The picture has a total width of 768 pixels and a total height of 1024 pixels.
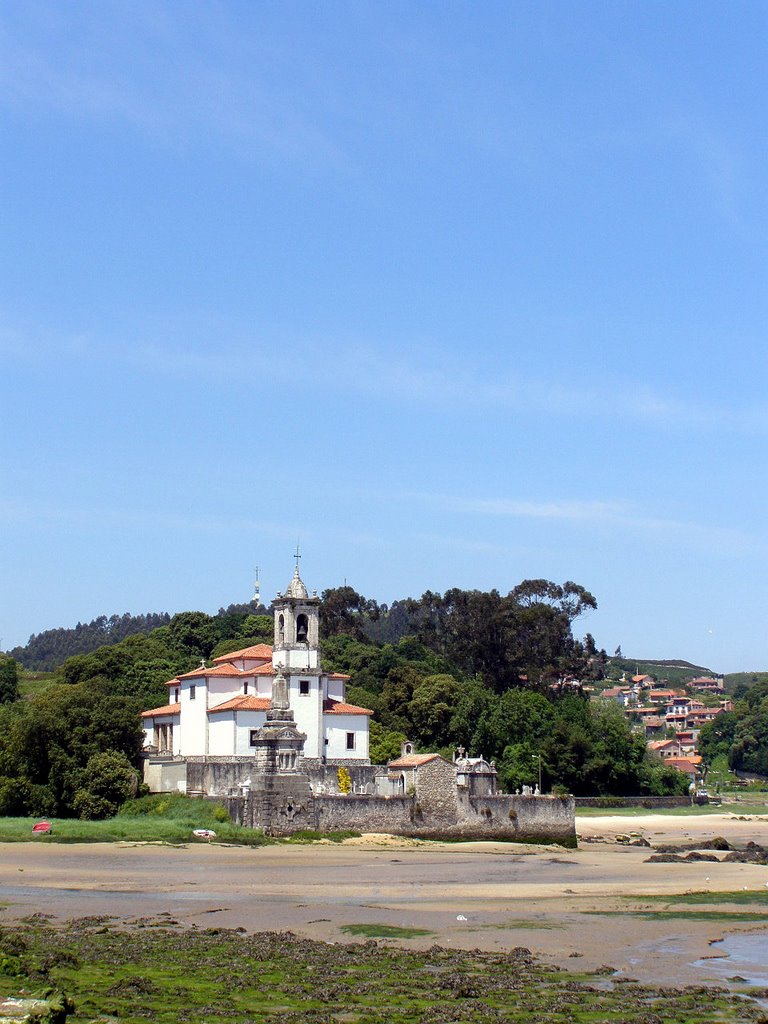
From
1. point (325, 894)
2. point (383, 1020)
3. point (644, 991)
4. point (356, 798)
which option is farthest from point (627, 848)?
point (383, 1020)

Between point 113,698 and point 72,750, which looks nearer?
point 72,750

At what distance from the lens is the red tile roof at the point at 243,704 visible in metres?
63.2

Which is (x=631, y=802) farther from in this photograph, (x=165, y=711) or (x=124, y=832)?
(x=124, y=832)

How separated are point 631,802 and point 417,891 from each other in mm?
44192

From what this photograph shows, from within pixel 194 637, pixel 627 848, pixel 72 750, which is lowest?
pixel 627 848

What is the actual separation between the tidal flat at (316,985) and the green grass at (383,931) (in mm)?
1650

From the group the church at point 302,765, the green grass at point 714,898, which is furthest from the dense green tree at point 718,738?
the green grass at point 714,898

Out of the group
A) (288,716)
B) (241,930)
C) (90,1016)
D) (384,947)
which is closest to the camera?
(90,1016)

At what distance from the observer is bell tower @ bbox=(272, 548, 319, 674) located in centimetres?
6362

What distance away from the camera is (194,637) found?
107500 millimetres

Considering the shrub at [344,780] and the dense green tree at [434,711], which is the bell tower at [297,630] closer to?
the shrub at [344,780]

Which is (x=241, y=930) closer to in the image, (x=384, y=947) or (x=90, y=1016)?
(x=384, y=947)

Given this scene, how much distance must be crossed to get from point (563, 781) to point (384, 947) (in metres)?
51.8

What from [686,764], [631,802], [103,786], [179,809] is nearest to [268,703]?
[179,809]
